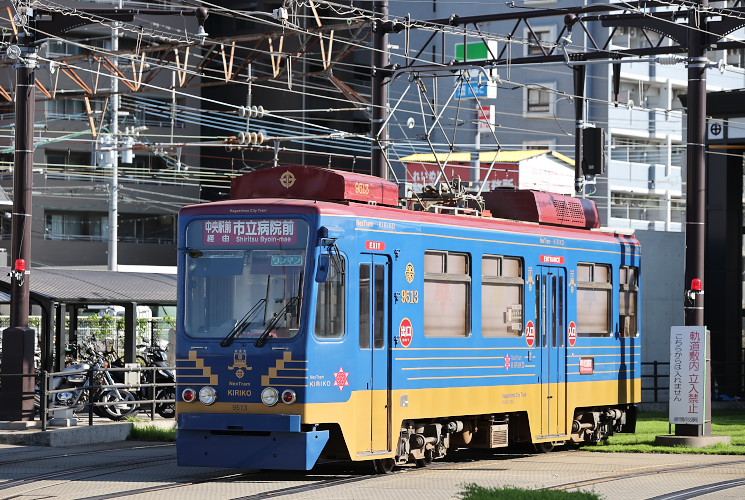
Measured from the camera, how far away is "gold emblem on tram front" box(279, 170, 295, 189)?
1603cm

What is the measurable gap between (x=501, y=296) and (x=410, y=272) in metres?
2.19

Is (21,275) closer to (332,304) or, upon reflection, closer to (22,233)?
(22,233)

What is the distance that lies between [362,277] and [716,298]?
18769 mm

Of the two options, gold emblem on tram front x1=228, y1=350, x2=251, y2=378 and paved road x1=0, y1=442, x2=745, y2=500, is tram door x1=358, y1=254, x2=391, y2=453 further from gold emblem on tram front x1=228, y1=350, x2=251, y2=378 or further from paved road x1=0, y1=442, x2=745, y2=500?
gold emblem on tram front x1=228, y1=350, x2=251, y2=378

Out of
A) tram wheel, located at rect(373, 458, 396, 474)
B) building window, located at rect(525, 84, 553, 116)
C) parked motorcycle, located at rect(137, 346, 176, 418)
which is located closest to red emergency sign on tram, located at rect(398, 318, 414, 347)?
tram wheel, located at rect(373, 458, 396, 474)

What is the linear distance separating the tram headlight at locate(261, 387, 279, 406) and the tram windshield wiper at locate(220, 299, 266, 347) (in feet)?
2.22

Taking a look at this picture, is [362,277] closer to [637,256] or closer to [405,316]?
[405,316]

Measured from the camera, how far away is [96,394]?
930 inches

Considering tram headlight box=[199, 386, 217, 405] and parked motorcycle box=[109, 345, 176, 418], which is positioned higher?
tram headlight box=[199, 386, 217, 405]

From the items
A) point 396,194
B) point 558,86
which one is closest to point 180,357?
point 396,194

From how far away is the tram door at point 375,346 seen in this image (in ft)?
50.0

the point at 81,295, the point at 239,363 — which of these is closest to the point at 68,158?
the point at 81,295

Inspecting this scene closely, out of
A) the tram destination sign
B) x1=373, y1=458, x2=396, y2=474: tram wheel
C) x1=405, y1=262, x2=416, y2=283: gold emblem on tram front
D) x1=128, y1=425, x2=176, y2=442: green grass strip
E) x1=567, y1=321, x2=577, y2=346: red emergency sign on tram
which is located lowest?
x1=128, y1=425, x2=176, y2=442: green grass strip

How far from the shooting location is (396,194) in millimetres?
16828
